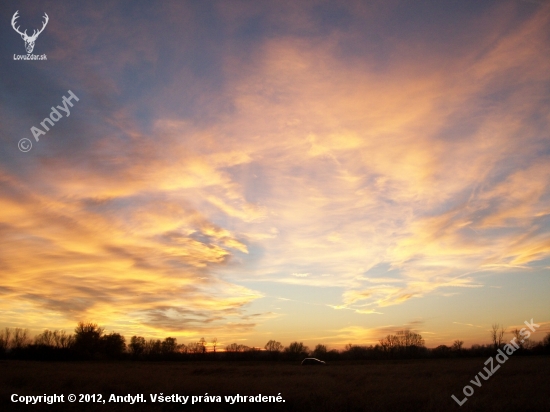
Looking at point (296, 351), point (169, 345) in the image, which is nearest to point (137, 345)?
point (169, 345)

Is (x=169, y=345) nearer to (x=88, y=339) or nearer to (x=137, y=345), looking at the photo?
(x=137, y=345)

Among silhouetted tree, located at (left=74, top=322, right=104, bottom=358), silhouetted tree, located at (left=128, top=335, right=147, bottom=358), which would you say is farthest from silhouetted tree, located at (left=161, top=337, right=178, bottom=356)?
silhouetted tree, located at (left=74, top=322, right=104, bottom=358)

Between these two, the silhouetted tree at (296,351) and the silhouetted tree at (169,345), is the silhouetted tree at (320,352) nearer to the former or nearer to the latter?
the silhouetted tree at (296,351)

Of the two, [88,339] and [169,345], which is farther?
[169,345]

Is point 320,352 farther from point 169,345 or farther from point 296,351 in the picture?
point 169,345

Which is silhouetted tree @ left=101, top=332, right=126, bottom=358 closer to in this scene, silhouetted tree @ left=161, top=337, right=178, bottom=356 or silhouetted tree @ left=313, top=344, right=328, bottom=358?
silhouetted tree @ left=161, top=337, right=178, bottom=356

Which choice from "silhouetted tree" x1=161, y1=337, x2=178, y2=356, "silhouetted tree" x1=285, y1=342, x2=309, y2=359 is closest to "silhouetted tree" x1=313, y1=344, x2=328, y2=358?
"silhouetted tree" x1=285, y1=342, x2=309, y2=359

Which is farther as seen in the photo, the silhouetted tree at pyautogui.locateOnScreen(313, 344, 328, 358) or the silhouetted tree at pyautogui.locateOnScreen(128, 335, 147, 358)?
the silhouetted tree at pyautogui.locateOnScreen(128, 335, 147, 358)

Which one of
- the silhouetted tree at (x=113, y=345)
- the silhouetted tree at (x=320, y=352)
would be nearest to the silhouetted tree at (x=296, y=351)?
the silhouetted tree at (x=320, y=352)

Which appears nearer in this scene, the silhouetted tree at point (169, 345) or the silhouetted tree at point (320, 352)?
the silhouetted tree at point (320, 352)

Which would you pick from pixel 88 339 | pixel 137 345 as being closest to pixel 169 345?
pixel 137 345

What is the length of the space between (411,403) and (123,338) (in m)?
127

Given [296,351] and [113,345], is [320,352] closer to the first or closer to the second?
[296,351]

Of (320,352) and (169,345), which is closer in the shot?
(320,352)
